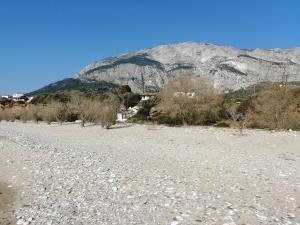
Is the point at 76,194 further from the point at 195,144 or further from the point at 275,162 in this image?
the point at 195,144

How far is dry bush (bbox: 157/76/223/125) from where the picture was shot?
147 feet

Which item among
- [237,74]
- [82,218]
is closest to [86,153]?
[82,218]

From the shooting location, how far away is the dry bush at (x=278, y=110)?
36.5 metres

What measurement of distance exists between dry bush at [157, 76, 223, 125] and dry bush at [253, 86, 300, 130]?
6840 millimetres

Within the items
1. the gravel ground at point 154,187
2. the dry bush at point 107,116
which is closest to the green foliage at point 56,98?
the dry bush at point 107,116

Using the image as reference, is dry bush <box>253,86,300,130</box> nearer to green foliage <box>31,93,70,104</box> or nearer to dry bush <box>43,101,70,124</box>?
dry bush <box>43,101,70,124</box>

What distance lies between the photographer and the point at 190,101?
44.8 meters

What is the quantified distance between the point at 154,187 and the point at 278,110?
27.9 m

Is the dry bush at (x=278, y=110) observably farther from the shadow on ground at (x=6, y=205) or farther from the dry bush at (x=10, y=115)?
the dry bush at (x=10, y=115)

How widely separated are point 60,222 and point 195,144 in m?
16.6

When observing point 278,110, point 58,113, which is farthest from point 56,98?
point 278,110

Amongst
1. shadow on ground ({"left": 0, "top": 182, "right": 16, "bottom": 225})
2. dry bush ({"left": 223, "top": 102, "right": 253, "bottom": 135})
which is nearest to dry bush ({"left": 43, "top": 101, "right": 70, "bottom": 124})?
dry bush ({"left": 223, "top": 102, "right": 253, "bottom": 135})

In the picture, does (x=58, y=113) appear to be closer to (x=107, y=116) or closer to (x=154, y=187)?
(x=107, y=116)

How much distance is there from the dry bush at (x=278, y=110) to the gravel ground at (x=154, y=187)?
15.4 meters
